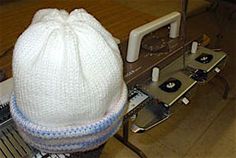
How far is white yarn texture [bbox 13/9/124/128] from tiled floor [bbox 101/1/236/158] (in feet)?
2.79

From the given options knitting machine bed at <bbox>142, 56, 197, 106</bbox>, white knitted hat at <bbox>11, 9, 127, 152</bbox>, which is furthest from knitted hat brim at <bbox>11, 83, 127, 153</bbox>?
knitting machine bed at <bbox>142, 56, 197, 106</bbox>

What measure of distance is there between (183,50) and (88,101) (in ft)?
2.27

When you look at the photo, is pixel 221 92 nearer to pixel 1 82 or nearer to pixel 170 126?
pixel 170 126

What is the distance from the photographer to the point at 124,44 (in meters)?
1.02

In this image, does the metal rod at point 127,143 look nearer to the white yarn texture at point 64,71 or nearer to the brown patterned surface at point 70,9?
the brown patterned surface at point 70,9

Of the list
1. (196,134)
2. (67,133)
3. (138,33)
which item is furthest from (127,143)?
(67,133)

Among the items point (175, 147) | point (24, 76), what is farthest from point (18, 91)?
point (175, 147)

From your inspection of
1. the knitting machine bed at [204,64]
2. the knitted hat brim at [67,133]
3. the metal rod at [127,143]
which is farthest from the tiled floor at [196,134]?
the knitted hat brim at [67,133]

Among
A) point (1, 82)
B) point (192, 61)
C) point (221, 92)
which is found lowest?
point (221, 92)

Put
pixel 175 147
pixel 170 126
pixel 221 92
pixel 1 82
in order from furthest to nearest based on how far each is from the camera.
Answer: pixel 221 92 → pixel 170 126 → pixel 175 147 → pixel 1 82

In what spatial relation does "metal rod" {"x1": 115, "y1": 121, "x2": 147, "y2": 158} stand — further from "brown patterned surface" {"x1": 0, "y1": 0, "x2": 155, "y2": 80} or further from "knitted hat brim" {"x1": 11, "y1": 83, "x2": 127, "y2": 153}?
"knitted hat brim" {"x1": 11, "y1": 83, "x2": 127, "y2": 153}

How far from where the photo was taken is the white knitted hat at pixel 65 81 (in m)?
0.43

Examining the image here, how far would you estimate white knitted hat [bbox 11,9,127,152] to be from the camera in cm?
43

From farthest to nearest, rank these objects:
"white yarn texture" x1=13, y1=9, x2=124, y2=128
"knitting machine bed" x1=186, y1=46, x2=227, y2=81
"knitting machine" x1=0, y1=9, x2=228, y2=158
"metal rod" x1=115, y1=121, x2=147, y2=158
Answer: "metal rod" x1=115, y1=121, x2=147, y2=158, "knitting machine bed" x1=186, y1=46, x2=227, y2=81, "knitting machine" x1=0, y1=9, x2=228, y2=158, "white yarn texture" x1=13, y1=9, x2=124, y2=128
